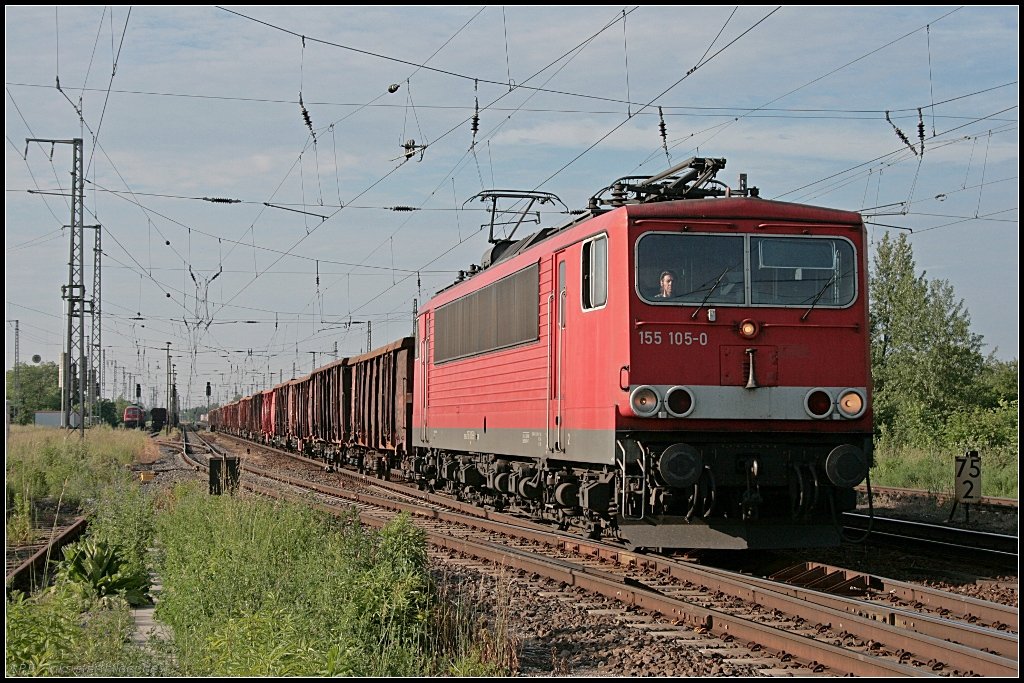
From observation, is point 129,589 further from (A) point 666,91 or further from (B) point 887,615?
(A) point 666,91

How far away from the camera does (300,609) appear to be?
8344 mm

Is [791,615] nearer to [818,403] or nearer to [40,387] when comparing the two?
[818,403]

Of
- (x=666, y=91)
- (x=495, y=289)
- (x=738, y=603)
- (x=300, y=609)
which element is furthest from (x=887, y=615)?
(x=666, y=91)

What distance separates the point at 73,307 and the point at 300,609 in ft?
85.8

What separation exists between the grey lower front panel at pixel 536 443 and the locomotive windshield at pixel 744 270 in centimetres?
158

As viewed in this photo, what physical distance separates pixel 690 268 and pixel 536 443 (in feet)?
11.2

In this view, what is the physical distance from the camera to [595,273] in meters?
11.9

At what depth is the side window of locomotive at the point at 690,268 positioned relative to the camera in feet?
36.7

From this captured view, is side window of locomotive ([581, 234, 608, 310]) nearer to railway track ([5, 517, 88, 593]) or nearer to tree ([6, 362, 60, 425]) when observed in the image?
railway track ([5, 517, 88, 593])

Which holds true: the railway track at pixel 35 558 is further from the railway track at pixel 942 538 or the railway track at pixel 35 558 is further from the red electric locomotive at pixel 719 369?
the railway track at pixel 942 538

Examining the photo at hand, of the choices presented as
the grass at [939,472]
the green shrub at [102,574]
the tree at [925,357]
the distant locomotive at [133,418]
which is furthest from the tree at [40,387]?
the green shrub at [102,574]

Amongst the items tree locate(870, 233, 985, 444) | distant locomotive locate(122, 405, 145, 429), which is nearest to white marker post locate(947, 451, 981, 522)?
tree locate(870, 233, 985, 444)

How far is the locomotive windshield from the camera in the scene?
11.2 meters

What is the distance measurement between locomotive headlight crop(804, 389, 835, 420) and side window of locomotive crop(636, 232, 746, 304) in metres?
1.17
